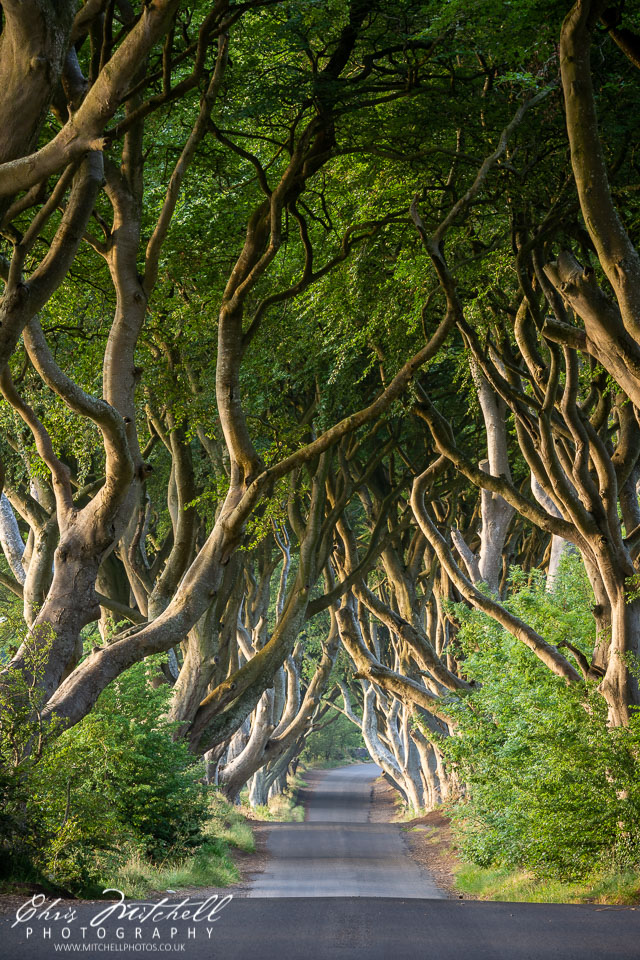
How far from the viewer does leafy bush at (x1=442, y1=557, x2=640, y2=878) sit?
893cm

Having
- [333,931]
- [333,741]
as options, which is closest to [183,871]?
[333,931]

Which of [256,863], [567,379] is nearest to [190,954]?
[567,379]

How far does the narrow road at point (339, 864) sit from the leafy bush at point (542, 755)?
6.36 ft

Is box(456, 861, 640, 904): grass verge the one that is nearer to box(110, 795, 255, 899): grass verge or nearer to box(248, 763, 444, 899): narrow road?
box(248, 763, 444, 899): narrow road

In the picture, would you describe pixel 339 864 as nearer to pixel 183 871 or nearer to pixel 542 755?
pixel 183 871

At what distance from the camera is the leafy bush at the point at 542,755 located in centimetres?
893

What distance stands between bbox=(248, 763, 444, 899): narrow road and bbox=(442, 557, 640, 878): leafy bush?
1939 millimetres

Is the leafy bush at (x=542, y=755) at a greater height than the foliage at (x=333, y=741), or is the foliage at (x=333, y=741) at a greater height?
the leafy bush at (x=542, y=755)

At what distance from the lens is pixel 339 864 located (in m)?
18.5

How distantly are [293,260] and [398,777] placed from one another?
2343cm

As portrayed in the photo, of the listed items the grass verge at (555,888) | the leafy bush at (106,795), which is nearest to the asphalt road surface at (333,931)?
the grass verge at (555,888)

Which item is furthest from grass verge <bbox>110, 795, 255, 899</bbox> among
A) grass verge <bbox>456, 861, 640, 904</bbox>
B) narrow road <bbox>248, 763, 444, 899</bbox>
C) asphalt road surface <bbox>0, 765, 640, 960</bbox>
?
grass verge <bbox>456, 861, 640, 904</bbox>

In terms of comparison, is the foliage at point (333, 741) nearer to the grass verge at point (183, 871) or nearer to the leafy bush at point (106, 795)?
the grass verge at point (183, 871)

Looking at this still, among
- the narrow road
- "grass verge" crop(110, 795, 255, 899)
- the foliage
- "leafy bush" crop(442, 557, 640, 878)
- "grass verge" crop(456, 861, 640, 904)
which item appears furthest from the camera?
the foliage
